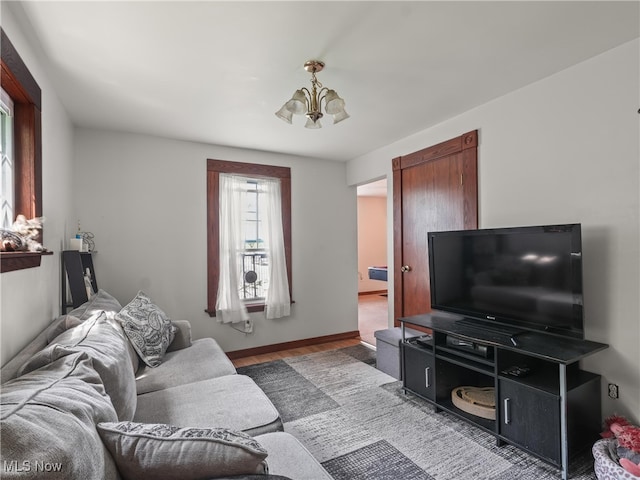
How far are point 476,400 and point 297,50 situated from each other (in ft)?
8.88

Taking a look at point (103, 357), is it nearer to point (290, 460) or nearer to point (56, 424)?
point (56, 424)

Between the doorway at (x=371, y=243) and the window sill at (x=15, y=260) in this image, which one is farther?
the doorway at (x=371, y=243)

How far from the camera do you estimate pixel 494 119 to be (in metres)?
2.80

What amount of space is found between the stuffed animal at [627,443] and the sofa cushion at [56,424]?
2257mm

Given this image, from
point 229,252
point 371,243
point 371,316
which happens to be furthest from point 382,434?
point 371,243

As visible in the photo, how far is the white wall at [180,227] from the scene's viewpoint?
11.1ft

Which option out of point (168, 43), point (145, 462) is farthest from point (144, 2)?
point (145, 462)

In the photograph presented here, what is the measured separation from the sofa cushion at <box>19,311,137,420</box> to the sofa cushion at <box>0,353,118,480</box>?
3.5 inches

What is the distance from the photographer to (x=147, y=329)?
2.46 metres

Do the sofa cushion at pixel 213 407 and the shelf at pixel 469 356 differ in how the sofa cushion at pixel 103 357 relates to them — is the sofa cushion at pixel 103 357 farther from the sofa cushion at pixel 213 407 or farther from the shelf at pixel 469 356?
the shelf at pixel 469 356

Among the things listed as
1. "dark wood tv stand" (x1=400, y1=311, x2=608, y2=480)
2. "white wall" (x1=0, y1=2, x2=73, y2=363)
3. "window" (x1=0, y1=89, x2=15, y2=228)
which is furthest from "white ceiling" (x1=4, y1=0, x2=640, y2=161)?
"dark wood tv stand" (x1=400, y1=311, x2=608, y2=480)

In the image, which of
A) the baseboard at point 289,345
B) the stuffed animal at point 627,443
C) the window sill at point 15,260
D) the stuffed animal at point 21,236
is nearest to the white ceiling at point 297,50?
the stuffed animal at point 21,236

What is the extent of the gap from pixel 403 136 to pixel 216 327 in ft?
9.95

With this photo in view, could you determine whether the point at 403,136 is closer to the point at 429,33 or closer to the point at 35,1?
the point at 429,33
